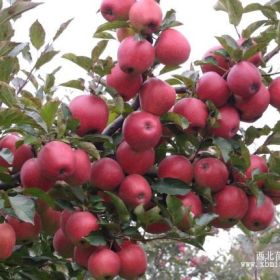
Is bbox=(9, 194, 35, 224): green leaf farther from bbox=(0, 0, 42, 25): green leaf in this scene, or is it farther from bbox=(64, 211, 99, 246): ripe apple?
bbox=(0, 0, 42, 25): green leaf

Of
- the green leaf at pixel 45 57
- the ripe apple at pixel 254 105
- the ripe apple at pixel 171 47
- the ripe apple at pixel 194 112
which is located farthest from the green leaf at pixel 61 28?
the ripe apple at pixel 254 105

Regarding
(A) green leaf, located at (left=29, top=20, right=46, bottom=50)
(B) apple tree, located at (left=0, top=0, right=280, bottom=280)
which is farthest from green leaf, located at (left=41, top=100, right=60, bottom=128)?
(A) green leaf, located at (left=29, top=20, right=46, bottom=50)

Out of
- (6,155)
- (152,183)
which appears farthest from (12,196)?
(152,183)

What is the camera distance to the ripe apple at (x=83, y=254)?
1.50 meters

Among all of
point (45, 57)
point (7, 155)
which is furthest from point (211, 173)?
point (45, 57)

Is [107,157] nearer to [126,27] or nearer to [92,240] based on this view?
[92,240]

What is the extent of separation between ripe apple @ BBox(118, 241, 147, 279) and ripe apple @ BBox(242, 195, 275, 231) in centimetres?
31

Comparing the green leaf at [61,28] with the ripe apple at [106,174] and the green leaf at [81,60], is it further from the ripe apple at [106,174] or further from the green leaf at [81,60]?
the ripe apple at [106,174]

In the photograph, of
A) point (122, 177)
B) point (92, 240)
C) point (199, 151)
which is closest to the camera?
point (92, 240)

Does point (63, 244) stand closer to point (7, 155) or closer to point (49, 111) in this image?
point (7, 155)

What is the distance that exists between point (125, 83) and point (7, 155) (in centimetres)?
35

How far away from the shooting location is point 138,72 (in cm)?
147

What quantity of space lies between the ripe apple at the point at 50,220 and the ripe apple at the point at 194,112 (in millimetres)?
435

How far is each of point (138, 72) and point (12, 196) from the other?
0.44 meters
